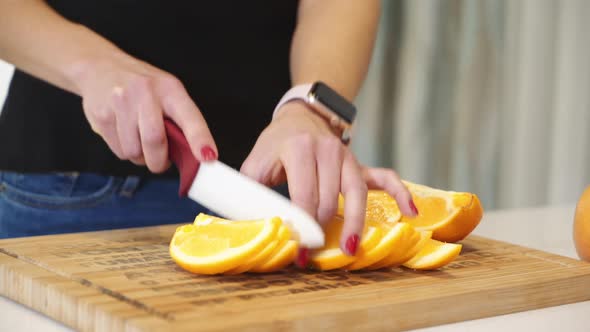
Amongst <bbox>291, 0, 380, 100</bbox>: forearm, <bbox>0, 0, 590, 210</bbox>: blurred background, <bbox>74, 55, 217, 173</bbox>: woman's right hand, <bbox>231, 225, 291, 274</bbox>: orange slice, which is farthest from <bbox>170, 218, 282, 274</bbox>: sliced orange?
<bbox>0, 0, 590, 210</bbox>: blurred background

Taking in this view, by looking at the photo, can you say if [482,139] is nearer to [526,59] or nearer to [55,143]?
[526,59]

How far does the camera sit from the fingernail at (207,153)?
120 centimetres

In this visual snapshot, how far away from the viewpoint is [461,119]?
3658 mm

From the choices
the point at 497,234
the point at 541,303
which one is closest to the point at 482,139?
the point at 497,234

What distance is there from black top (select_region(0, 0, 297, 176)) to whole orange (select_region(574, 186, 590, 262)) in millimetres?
712

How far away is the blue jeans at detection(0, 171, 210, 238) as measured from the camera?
1633 mm

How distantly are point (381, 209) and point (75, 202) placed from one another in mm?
640

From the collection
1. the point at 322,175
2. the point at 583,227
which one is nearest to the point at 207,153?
the point at 322,175

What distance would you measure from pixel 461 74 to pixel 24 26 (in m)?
2.54

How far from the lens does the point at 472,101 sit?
11.9 feet

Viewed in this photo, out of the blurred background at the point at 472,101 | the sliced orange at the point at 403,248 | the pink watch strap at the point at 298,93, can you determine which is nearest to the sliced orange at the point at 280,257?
the sliced orange at the point at 403,248

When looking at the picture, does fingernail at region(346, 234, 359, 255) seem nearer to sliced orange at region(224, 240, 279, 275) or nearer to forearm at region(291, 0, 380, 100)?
sliced orange at region(224, 240, 279, 275)

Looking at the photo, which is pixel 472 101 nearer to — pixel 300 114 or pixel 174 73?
pixel 174 73

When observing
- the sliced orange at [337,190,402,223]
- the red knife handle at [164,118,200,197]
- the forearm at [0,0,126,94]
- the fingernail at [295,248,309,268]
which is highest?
the forearm at [0,0,126,94]
